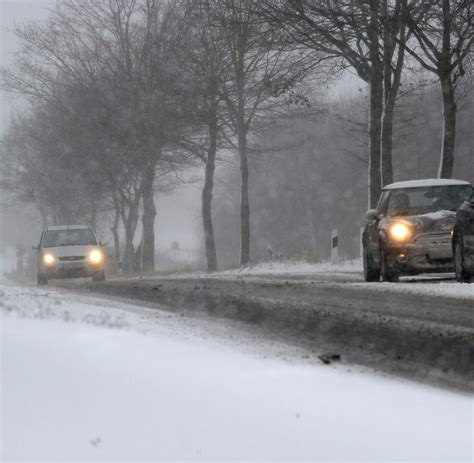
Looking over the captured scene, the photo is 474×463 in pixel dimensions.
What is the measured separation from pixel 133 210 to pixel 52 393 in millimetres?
35806

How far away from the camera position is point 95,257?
2228 centimetres

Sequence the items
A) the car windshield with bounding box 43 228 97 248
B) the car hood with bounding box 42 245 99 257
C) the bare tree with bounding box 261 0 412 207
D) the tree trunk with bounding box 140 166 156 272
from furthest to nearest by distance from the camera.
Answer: the tree trunk with bounding box 140 166 156 272 < the car windshield with bounding box 43 228 97 248 < the car hood with bounding box 42 245 99 257 < the bare tree with bounding box 261 0 412 207

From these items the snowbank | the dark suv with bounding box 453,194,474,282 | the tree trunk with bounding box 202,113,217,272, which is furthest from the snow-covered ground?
the tree trunk with bounding box 202,113,217,272

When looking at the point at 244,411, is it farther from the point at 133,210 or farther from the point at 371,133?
the point at 133,210

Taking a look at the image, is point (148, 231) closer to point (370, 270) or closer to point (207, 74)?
point (207, 74)

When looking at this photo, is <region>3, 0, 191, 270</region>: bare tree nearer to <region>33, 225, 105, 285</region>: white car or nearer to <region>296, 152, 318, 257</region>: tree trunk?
<region>33, 225, 105, 285</region>: white car

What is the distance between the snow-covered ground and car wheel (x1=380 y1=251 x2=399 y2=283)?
7624mm

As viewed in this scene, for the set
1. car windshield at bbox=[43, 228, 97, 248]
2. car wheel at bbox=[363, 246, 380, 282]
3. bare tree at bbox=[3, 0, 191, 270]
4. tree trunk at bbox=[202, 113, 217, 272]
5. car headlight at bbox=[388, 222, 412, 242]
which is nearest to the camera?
car headlight at bbox=[388, 222, 412, 242]

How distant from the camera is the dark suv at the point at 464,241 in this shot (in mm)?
11867

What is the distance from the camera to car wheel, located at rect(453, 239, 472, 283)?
12039 millimetres

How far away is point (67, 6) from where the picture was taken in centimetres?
3481

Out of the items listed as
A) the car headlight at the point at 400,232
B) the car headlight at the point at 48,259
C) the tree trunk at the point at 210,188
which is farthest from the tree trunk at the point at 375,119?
the car headlight at the point at 400,232

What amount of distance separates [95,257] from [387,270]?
10.9 meters

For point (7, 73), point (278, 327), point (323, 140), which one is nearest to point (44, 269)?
point (278, 327)
